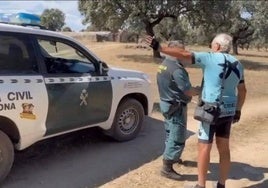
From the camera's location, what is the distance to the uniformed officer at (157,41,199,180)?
559 cm

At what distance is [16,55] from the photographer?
217 inches

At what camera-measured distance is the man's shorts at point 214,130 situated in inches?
195

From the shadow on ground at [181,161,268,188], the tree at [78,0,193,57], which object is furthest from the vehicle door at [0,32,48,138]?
the tree at [78,0,193,57]

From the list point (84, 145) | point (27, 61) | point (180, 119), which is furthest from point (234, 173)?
point (27, 61)

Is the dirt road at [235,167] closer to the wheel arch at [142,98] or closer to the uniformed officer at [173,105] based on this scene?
the uniformed officer at [173,105]

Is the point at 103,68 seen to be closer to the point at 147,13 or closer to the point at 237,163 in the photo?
the point at 237,163

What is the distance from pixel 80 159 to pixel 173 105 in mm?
1715

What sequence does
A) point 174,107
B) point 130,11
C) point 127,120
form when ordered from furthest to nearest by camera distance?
point 130,11
point 127,120
point 174,107

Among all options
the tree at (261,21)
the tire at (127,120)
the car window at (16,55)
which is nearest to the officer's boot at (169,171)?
the tire at (127,120)

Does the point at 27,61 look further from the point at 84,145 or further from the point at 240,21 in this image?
the point at 240,21

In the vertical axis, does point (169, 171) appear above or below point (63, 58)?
below

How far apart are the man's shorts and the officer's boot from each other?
963mm

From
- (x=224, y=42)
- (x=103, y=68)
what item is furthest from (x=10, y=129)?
(x=224, y=42)

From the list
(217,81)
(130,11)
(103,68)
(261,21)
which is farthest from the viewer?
(261,21)
